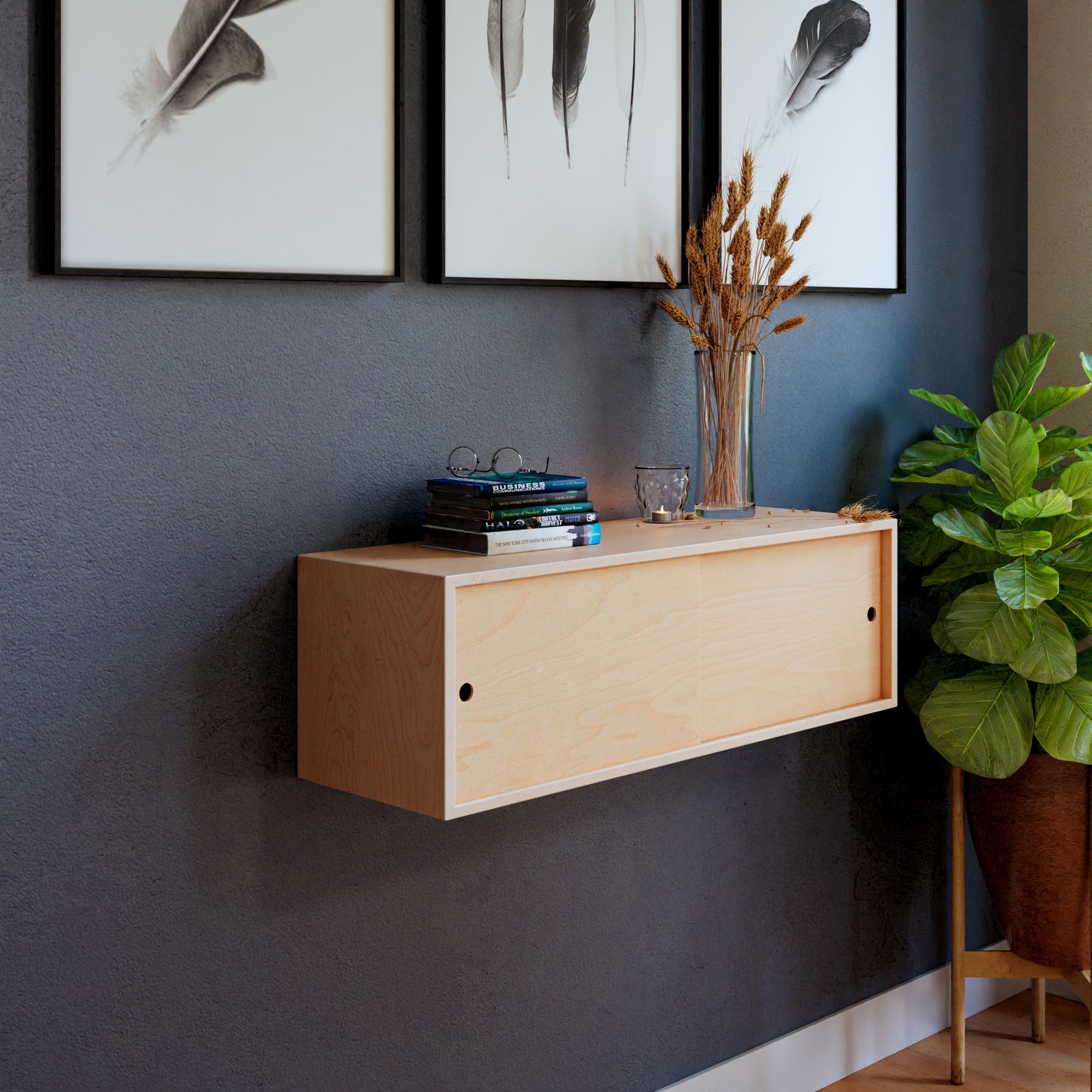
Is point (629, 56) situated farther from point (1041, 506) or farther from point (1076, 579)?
point (1076, 579)

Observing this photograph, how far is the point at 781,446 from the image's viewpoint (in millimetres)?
2375

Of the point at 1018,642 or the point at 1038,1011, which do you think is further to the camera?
the point at 1038,1011

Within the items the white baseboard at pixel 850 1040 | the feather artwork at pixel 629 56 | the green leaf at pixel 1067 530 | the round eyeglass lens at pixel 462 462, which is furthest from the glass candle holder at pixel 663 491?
the white baseboard at pixel 850 1040

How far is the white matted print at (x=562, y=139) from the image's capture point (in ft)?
6.06

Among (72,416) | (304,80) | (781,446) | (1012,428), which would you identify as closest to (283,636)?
(72,416)

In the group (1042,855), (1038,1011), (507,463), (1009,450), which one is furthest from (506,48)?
(1038,1011)

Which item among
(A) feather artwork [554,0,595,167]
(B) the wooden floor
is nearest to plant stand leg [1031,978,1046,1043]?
(B) the wooden floor

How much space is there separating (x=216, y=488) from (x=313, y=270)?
0.32m

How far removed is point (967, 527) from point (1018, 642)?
23 centimetres

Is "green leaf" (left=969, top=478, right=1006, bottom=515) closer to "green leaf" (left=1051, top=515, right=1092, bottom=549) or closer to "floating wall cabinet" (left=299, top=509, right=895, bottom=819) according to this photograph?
"green leaf" (left=1051, top=515, right=1092, bottom=549)

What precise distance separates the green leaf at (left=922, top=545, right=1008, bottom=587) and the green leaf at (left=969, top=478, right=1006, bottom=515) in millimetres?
90

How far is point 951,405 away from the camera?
2434 millimetres

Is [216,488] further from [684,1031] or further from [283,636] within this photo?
[684,1031]

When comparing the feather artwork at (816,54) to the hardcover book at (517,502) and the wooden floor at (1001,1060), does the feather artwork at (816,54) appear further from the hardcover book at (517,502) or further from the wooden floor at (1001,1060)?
the wooden floor at (1001,1060)
